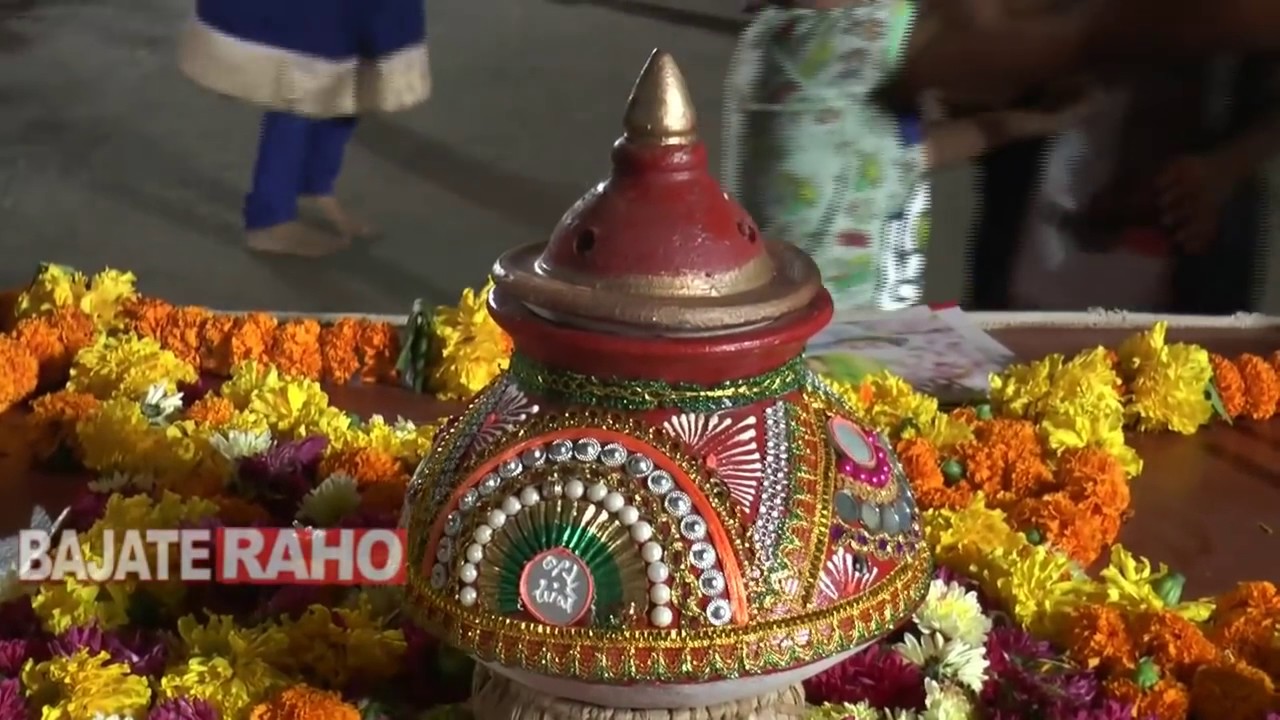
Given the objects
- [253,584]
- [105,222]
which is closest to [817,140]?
[253,584]

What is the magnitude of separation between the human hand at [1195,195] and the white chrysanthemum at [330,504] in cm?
142

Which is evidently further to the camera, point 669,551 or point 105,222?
point 105,222

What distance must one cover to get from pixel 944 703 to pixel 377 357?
741mm

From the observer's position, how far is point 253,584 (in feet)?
2.95

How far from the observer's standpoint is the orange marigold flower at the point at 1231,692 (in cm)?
77

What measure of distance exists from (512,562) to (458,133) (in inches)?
55.0

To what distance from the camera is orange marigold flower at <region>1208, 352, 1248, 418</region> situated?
48.7 inches

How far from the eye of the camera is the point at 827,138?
1433 millimetres

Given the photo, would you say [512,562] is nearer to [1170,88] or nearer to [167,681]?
[167,681]

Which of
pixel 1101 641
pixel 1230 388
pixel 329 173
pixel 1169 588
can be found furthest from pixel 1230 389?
pixel 329 173

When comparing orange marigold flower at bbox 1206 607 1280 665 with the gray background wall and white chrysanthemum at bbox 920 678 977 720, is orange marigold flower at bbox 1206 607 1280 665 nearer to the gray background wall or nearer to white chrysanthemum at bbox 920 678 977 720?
white chrysanthemum at bbox 920 678 977 720

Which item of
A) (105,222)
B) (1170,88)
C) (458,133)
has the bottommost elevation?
(105,222)

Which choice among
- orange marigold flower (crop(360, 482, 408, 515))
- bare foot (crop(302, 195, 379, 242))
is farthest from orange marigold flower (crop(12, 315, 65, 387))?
bare foot (crop(302, 195, 379, 242))

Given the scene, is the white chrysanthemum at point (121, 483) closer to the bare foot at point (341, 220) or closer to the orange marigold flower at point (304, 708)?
the orange marigold flower at point (304, 708)
